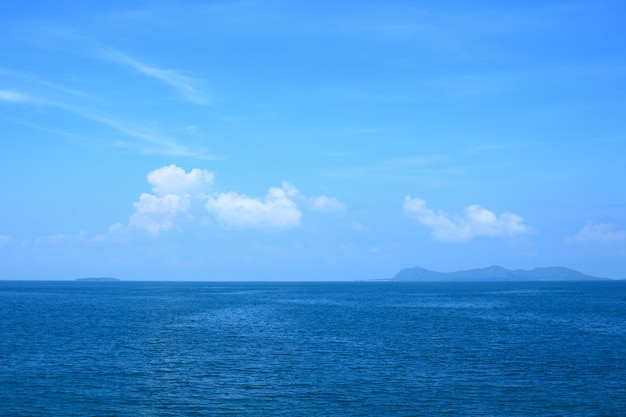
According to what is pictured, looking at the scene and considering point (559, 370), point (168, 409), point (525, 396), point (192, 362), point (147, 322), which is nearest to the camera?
point (168, 409)

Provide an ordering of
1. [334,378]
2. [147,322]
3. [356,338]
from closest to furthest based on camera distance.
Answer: [334,378] < [356,338] < [147,322]

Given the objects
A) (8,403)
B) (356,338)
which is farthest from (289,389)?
(356,338)

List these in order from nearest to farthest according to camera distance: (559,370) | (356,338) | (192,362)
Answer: (559,370)
(192,362)
(356,338)

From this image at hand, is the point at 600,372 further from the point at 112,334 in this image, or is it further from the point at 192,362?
the point at 112,334

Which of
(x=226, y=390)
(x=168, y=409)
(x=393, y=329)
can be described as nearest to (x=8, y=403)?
(x=168, y=409)

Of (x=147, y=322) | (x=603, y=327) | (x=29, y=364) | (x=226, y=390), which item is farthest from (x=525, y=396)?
(x=147, y=322)

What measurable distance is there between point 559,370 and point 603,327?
41.4 metres

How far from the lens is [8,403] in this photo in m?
39.4

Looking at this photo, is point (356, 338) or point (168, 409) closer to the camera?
point (168, 409)

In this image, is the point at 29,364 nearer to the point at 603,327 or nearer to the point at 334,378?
the point at 334,378

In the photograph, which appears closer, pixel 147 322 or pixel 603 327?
pixel 603 327

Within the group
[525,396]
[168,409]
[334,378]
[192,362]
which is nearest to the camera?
[168,409]

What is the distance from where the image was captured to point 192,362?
5512 cm

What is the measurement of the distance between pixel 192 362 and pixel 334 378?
15055 mm
